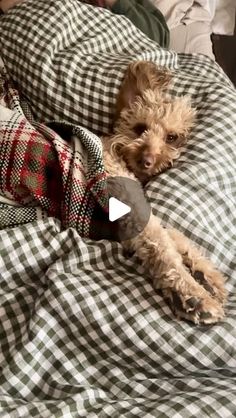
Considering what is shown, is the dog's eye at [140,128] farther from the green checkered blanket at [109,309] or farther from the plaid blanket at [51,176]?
the plaid blanket at [51,176]

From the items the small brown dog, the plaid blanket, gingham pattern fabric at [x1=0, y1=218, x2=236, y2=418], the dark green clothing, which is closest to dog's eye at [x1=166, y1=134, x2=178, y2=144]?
the small brown dog

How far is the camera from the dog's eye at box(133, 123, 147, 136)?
1580 mm

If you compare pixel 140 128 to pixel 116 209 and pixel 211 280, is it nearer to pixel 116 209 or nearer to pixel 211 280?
pixel 116 209

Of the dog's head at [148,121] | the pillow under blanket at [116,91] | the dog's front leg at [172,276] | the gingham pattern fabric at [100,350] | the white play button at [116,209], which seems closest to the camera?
the gingham pattern fabric at [100,350]

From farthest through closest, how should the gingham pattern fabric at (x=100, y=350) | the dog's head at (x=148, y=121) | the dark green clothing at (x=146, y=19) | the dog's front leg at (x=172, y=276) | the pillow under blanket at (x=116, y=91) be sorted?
the dark green clothing at (x=146, y=19) < the dog's head at (x=148, y=121) < the pillow under blanket at (x=116, y=91) < the dog's front leg at (x=172, y=276) < the gingham pattern fabric at (x=100, y=350)

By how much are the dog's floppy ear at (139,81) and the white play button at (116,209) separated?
0.49 m

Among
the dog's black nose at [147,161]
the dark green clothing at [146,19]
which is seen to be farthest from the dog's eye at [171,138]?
the dark green clothing at [146,19]

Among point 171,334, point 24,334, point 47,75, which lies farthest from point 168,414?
point 47,75

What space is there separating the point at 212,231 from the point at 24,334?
591 millimetres

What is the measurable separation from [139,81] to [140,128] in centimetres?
14

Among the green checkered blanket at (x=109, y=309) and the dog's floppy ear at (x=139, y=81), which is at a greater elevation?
the dog's floppy ear at (x=139, y=81)

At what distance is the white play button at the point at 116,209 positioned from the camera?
1.22m

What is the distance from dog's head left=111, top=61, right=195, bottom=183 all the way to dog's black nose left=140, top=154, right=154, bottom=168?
1 centimetres

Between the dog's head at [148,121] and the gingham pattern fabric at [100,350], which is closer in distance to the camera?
the gingham pattern fabric at [100,350]
